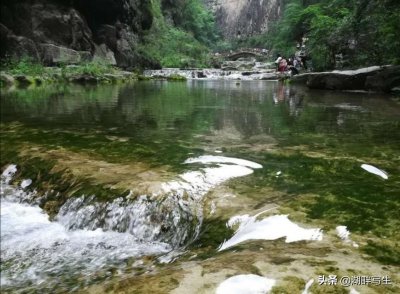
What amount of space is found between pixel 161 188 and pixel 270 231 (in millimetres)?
1392

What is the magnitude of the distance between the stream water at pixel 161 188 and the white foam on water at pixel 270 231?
15 mm

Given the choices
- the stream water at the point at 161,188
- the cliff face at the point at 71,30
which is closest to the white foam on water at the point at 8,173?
the stream water at the point at 161,188

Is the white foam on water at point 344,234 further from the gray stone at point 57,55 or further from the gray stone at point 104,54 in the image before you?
the gray stone at point 104,54

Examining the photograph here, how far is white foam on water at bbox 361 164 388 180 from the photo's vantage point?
4324mm

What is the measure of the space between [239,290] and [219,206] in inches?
65.2

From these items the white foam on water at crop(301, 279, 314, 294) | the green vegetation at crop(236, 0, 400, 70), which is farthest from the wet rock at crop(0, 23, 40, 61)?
the white foam on water at crop(301, 279, 314, 294)

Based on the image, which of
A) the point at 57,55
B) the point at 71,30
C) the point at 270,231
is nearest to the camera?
the point at 270,231

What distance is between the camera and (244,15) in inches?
3442

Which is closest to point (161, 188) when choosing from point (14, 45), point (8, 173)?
point (8, 173)

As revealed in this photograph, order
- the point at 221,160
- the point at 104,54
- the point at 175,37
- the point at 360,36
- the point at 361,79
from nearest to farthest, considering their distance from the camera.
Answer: the point at 221,160, the point at 361,79, the point at 360,36, the point at 104,54, the point at 175,37

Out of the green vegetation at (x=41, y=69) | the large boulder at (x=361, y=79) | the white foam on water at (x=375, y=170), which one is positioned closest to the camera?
the white foam on water at (x=375, y=170)

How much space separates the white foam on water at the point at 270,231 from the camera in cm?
298

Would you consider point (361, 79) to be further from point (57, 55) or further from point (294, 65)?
point (57, 55)

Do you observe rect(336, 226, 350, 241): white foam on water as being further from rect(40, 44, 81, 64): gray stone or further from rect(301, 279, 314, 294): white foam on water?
rect(40, 44, 81, 64): gray stone
